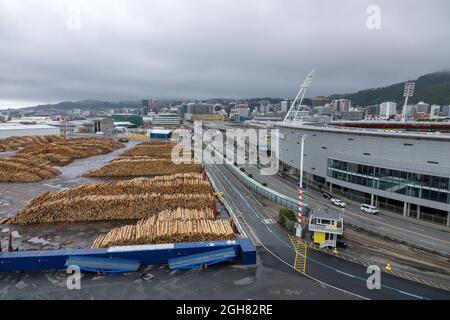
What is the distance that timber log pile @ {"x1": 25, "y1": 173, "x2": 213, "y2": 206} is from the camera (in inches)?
1233

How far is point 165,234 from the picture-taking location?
72.2ft

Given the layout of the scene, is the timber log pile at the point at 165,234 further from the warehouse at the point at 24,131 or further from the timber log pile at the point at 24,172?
the warehouse at the point at 24,131

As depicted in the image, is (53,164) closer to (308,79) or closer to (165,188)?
(165,188)

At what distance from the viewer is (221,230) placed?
23.0 meters

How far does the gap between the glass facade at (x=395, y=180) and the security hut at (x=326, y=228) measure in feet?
41.5

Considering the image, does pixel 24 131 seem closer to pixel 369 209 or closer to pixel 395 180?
pixel 369 209

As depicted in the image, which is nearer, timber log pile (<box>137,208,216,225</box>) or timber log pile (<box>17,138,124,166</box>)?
timber log pile (<box>137,208,216,225</box>)

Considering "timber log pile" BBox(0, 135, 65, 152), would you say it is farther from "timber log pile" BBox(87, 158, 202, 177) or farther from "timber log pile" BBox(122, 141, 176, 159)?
"timber log pile" BBox(87, 158, 202, 177)

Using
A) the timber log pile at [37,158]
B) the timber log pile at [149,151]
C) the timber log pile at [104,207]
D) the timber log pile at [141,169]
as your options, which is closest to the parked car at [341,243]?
the timber log pile at [104,207]

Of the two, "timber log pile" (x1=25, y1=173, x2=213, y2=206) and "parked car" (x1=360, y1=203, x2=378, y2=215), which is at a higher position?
"timber log pile" (x1=25, y1=173, x2=213, y2=206)

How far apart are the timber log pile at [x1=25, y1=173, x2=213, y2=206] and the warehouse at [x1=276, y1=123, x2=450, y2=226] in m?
19.3

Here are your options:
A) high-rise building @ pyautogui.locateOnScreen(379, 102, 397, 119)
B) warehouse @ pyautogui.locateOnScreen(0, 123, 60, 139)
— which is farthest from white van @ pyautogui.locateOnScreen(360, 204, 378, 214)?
high-rise building @ pyautogui.locateOnScreen(379, 102, 397, 119)

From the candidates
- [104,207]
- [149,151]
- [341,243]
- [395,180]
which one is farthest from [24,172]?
[395,180]
